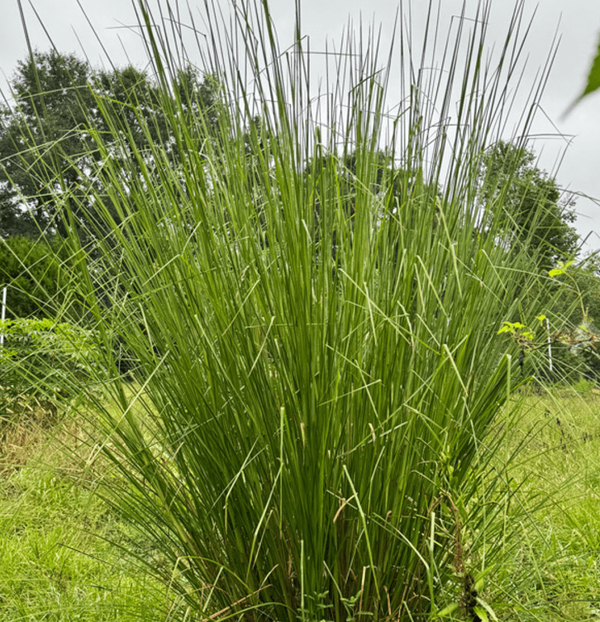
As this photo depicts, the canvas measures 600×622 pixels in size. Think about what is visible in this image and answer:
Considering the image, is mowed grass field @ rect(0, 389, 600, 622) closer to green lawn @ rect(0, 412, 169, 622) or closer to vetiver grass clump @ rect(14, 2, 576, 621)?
A: green lawn @ rect(0, 412, 169, 622)

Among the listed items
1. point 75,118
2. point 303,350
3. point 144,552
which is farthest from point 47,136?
point 144,552

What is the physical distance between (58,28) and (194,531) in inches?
39.9

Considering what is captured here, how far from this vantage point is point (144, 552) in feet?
4.63

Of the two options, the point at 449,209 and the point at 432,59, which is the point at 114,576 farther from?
the point at 432,59

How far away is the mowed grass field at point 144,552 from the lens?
1.32m

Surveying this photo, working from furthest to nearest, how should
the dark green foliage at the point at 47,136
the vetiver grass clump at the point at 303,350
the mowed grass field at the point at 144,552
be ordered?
the mowed grass field at the point at 144,552
the dark green foliage at the point at 47,136
the vetiver grass clump at the point at 303,350

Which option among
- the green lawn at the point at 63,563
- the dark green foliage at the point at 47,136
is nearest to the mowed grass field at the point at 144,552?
the green lawn at the point at 63,563

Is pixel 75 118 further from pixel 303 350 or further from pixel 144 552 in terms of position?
pixel 144 552

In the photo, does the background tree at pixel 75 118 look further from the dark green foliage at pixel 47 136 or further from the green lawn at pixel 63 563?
the green lawn at pixel 63 563

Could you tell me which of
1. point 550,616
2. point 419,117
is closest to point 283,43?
point 419,117

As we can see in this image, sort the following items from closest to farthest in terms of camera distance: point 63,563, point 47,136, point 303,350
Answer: point 303,350 < point 47,136 < point 63,563

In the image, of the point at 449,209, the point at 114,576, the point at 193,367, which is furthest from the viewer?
the point at 114,576

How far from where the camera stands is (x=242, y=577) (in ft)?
3.71

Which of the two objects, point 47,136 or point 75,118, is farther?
point 75,118
